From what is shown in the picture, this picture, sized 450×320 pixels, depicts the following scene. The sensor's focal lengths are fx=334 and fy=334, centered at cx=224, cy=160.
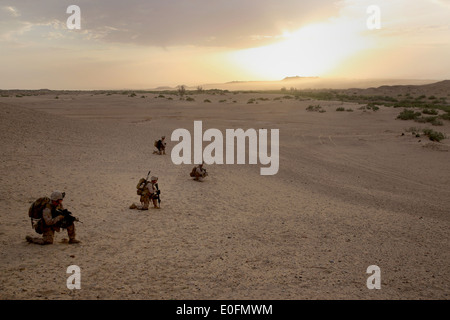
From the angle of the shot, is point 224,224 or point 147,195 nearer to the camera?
point 224,224

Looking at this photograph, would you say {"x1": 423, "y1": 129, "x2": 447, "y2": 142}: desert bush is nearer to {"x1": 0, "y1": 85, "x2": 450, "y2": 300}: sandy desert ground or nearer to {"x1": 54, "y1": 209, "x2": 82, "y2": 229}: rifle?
{"x1": 0, "y1": 85, "x2": 450, "y2": 300}: sandy desert ground

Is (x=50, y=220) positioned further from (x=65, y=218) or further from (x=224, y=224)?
(x=224, y=224)

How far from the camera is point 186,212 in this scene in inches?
360

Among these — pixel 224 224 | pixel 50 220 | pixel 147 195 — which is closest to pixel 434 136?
→ pixel 224 224

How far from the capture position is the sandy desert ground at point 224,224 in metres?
5.41

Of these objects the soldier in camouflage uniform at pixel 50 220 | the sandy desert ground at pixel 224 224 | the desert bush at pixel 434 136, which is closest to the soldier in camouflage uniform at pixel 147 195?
the sandy desert ground at pixel 224 224

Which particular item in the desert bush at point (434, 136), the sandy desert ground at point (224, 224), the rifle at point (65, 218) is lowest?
the sandy desert ground at point (224, 224)

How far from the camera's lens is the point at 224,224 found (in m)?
8.34

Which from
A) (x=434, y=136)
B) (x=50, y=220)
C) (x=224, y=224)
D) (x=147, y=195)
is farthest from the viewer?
(x=434, y=136)

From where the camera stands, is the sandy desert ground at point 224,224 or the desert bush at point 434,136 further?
the desert bush at point 434,136

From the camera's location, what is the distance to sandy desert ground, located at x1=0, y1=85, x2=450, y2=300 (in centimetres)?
541

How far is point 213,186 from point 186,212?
3.05 m

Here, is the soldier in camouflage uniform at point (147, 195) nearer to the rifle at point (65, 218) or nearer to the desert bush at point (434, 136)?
the rifle at point (65, 218)
